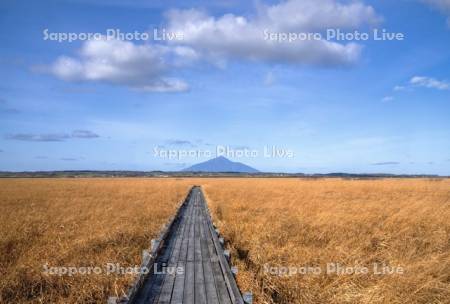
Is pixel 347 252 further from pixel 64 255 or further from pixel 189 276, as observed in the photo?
pixel 64 255

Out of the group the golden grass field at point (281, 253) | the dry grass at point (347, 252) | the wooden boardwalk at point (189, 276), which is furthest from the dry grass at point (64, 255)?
the dry grass at point (347, 252)

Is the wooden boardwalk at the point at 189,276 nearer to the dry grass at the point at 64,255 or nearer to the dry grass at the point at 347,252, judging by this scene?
the dry grass at the point at 347,252

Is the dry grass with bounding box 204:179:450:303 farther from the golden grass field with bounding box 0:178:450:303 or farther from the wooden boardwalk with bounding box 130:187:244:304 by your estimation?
the wooden boardwalk with bounding box 130:187:244:304

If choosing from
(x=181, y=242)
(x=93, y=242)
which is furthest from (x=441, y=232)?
(x=93, y=242)

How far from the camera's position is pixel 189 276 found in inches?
290

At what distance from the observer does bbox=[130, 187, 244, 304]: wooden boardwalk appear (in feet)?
19.9

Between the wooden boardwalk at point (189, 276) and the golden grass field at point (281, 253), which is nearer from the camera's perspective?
the wooden boardwalk at point (189, 276)

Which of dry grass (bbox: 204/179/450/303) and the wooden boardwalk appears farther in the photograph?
dry grass (bbox: 204/179/450/303)

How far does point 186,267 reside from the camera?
8094 mm

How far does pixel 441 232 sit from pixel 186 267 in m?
9.00

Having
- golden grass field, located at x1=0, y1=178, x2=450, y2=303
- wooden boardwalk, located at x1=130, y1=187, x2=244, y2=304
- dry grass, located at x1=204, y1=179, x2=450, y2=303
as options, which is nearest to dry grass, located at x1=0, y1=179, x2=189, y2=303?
golden grass field, located at x1=0, y1=178, x2=450, y2=303

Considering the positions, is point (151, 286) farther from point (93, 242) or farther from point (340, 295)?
point (93, 242)

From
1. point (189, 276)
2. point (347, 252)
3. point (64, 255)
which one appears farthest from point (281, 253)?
point (64, 255)

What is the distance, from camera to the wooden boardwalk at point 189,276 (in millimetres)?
6070
